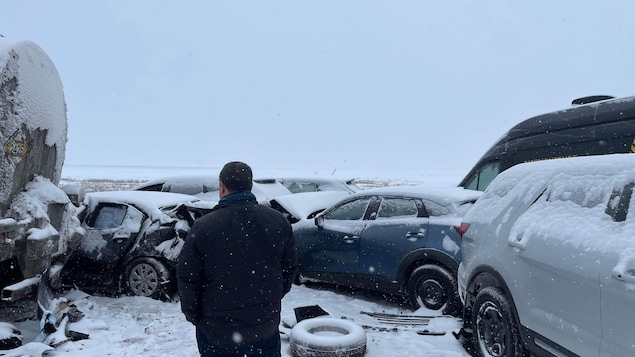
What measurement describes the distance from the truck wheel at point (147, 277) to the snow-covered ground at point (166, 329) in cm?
13

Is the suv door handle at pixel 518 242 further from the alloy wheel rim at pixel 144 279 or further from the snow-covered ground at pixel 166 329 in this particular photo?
the alloy wheel rim at pixel 144 279

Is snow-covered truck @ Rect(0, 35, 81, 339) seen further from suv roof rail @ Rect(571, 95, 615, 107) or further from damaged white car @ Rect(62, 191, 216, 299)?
suv roof rail @ Rect(571, 95, 615, 107)

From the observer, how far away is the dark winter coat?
102 inches

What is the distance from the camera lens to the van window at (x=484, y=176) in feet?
27.2

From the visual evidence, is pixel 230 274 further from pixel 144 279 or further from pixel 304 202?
pixel 304 202

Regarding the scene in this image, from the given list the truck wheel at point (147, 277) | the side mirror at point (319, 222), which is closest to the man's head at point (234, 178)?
the truck wheel at point (147, 277)

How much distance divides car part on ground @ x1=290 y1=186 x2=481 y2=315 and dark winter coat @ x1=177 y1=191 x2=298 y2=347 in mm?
3772

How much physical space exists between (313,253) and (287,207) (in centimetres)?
107

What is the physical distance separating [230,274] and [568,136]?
19.5ft

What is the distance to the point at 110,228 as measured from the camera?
7059 millimetres

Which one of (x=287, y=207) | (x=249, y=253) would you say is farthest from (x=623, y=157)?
(x=287, y=207)

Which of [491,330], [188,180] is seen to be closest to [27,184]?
[491,330]

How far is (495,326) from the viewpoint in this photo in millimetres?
4113

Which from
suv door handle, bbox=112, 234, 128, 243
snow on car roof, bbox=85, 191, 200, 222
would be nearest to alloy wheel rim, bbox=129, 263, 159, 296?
suv door handle, bbox=112, 234, 128, 243
